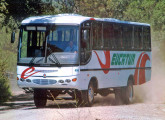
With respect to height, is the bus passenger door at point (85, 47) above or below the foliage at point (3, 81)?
above

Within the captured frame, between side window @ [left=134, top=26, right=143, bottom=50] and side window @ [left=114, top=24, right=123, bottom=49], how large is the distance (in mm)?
1741

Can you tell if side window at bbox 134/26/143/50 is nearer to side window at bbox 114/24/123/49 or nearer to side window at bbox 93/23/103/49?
side window at bbox 114/24/123/49

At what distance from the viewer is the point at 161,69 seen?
37688 mm

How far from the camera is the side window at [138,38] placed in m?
23.2

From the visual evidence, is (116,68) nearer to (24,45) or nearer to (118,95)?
(118,95)

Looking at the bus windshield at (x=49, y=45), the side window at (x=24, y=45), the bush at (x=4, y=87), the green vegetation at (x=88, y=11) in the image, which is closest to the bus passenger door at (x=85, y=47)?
the bus windshield at (x=49, y=45)

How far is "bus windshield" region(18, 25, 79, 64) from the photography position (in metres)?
17.7

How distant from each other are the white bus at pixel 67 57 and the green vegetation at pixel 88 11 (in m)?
1.95

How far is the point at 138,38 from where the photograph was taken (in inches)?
928

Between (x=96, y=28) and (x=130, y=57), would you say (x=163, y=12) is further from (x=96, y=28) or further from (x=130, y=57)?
(x=96, y=28)

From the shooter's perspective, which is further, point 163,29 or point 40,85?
point 163,29

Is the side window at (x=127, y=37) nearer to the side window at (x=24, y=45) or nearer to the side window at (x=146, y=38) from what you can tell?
the side window at (x=146, y=38)

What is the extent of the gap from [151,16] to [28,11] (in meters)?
18.3

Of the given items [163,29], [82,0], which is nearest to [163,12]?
[163,29]
